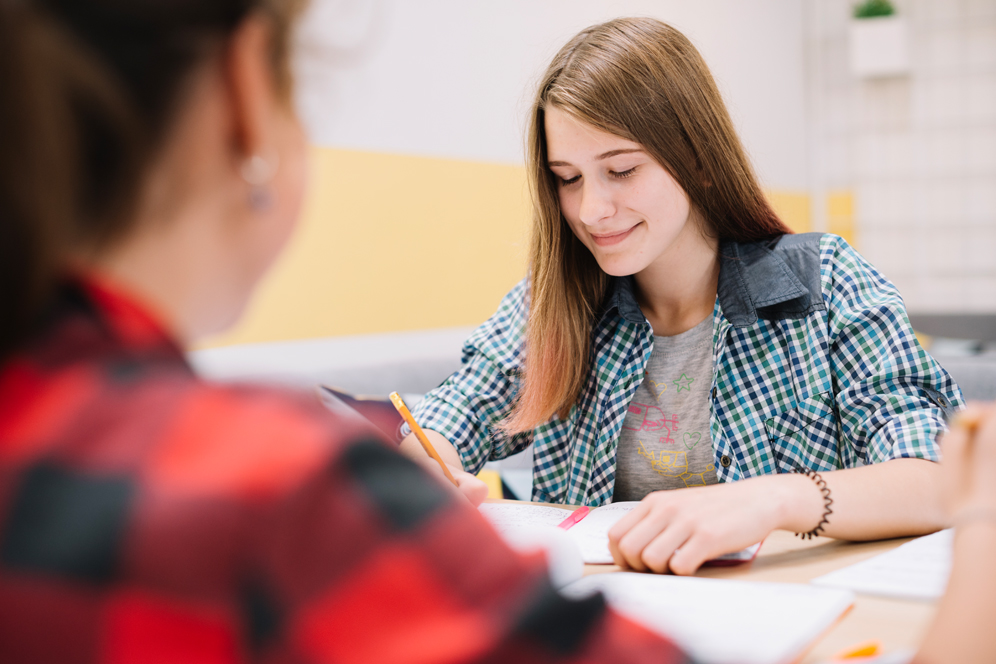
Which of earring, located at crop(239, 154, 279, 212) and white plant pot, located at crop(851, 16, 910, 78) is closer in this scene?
earring, located at crop(239, 154, 279, 212)

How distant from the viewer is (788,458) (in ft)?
4.05

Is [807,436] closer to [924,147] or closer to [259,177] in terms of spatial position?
[259,177]

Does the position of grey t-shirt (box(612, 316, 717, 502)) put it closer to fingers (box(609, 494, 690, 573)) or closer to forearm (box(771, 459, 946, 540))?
forearm (box(771, 459, 946, 540))

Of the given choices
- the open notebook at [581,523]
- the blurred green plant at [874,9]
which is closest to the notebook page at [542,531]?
the open notebook at [581,523]

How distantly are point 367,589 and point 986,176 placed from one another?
5324 mm

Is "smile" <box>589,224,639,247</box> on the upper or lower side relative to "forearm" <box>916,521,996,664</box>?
upper

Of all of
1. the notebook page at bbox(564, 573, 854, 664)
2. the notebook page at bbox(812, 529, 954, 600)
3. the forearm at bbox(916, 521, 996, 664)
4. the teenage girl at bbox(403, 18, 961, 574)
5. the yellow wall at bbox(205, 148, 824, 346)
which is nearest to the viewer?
the forearm at bbox(916, 521, 996, 664)

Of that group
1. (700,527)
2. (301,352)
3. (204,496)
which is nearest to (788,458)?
(700,527)

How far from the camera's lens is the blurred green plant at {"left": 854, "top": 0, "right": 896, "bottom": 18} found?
4680 mm

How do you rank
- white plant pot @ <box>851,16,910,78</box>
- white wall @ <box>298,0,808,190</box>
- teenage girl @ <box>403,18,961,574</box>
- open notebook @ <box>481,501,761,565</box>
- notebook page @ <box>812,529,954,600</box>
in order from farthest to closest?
white plant pot @ <box>851,16,910,78</box>
white wall @ <box>298,0,808,190</box>
teenage girl @ <box>403,18,961,574</box>
open notebook @ <box>481,501,761,565</box>
notebook page @ <box>812,529,954,600</box>

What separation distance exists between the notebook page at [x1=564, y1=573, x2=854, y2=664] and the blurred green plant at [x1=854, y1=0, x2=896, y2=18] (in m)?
4.87

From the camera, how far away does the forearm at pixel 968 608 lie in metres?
0.43

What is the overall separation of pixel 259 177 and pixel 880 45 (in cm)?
510

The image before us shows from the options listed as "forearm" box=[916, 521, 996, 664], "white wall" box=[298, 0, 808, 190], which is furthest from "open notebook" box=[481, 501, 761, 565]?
"white wall" box=[298, 0, 808, 190]
